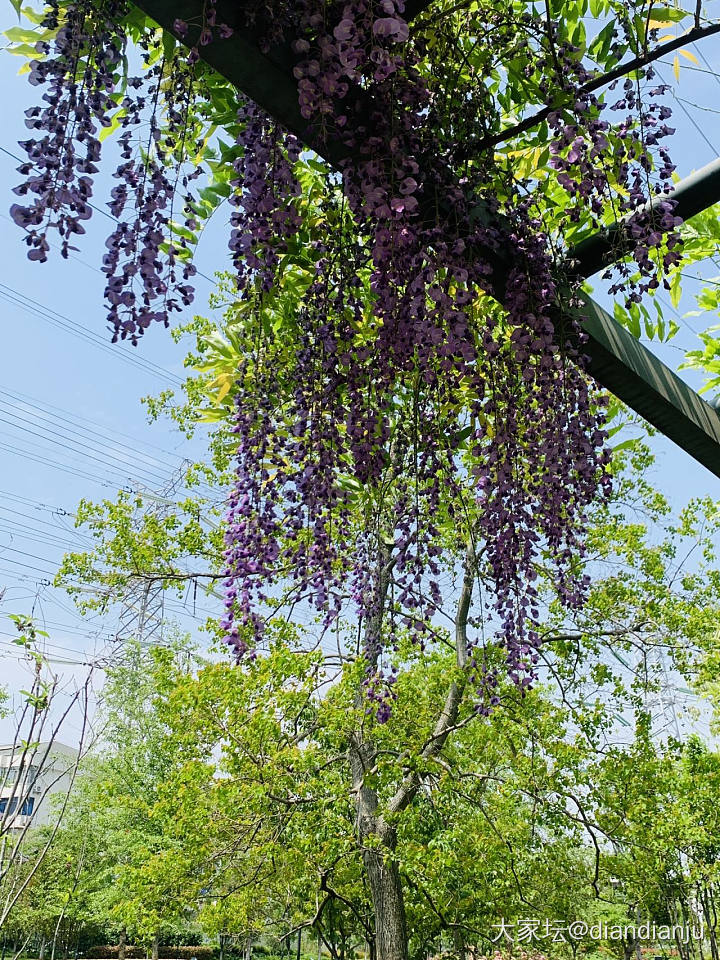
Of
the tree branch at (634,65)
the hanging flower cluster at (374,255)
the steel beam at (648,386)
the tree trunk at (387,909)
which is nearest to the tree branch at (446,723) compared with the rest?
the tree trunk at (387,909)

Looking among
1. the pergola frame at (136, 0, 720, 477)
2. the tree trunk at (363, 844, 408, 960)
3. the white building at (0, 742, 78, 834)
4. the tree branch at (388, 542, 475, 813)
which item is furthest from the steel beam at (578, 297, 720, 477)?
the tree trunk at (363, 844, 408, 960)

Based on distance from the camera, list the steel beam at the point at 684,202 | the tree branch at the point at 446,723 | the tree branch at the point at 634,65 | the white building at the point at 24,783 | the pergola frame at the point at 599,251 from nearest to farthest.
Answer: the pergola frame at the point at 599,251
the tree branch at the point at 634,65
the steel beam at the point at 684,202
the white building at the point at 24,783
the tree branch at the point at 446,723

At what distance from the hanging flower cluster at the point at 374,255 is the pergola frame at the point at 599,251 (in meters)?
0.03

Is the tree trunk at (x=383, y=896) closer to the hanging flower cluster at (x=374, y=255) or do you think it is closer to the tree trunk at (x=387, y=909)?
the tree trunk at (x=387, y=909)

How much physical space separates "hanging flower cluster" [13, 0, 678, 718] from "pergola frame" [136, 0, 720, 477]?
28 millimetres

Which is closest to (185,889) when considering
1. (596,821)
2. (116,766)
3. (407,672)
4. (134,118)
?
(407,672)

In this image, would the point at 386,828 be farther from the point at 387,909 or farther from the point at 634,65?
the point at 634,65

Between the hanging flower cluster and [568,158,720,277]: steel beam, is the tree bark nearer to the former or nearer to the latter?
the hanging flower cluster

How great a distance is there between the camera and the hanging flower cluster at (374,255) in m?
1.08

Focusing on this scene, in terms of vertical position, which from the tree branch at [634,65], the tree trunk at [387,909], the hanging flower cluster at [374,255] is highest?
the tree branch at [634,65]

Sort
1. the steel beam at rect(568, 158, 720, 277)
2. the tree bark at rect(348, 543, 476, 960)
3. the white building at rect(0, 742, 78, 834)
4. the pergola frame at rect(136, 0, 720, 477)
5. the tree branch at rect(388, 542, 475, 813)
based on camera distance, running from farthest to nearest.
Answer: the tree branch at rect(388, 542, 475, 813), the tree bark at rect(348, 543, 476, 960), the white building at rect(0, 742, 78, 834), the steel beam at rect(568, 158, 720, 277), the pergola frame at rect(136, 0, 720, 477)

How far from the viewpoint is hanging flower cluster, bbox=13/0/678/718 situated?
1081mm

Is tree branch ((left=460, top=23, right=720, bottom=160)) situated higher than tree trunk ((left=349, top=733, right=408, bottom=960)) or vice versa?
tree branch ((left=460, top=23, right=720, bottom=160))

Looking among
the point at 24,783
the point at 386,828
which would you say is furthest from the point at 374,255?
the point at 386,828
